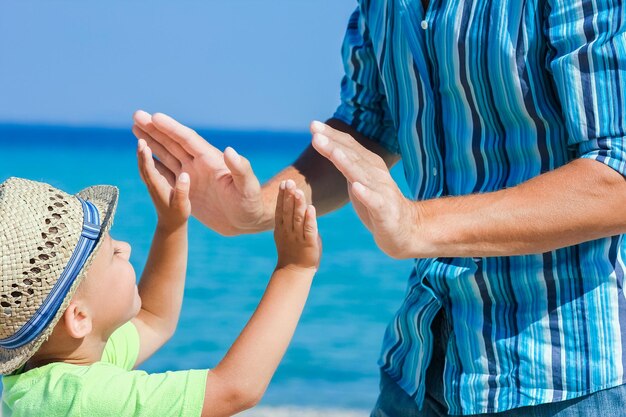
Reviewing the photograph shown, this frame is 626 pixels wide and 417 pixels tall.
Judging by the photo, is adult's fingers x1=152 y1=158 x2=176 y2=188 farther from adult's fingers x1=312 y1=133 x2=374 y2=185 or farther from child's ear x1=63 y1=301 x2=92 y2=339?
adult's fingers x1=312 y1=133 x2=374 y2=185

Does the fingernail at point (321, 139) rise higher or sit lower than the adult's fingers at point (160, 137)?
lower

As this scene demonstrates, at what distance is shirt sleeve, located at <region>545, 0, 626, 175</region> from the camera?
214 centimetres

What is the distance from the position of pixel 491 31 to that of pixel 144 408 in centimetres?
107

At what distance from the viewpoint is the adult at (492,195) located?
2.14 m

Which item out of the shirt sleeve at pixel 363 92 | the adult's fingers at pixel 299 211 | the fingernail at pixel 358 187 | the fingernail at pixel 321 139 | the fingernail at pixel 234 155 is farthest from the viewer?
the shirt sleeve at pixel 363 92

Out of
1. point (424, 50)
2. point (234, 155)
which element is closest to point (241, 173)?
point (234, 155)

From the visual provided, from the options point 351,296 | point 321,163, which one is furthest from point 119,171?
point 321,163

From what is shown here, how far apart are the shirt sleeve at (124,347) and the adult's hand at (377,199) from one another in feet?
2.55

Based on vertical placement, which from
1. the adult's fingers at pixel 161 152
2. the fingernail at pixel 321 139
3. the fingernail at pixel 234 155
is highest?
the adult's fingers at pixel 161 152

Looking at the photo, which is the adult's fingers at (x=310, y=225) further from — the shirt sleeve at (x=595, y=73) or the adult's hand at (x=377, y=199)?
the shirt sleeve at (x=595, y=73)

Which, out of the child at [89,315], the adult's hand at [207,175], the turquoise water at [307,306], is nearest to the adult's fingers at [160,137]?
the adult's hand at [207,175]

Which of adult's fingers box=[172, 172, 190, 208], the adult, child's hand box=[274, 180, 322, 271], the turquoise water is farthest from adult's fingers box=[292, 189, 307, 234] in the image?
the turquoise water

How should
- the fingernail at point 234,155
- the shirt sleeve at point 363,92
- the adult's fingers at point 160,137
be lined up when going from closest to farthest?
the fingernail at point 234,155
the adult's fingers at point 160,137
the shirt sleeve at point 363,92

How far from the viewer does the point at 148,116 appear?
2.63 meters
